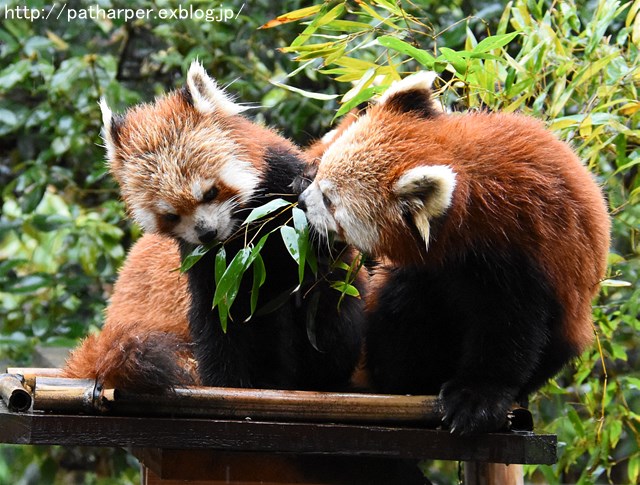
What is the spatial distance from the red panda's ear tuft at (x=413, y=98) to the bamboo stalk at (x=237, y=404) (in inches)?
30.9

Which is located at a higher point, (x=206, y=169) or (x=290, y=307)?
(x=206, y=169)

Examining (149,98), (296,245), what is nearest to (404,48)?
(296,245)

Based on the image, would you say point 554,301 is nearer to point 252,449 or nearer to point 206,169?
point 252,449

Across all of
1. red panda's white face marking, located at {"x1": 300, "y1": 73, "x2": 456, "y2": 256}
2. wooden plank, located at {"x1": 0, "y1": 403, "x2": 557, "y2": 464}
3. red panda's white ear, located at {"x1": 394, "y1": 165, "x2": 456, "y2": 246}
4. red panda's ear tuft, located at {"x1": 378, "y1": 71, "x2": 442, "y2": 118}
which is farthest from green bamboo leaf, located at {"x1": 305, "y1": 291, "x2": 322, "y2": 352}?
red panda's ear tuft, located at {"x1": 378, "y1": 71, "x2": 442, "y2": 118}

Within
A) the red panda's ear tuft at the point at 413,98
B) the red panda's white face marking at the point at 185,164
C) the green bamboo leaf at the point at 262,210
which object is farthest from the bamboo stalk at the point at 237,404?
the red panda's ear tuft at the point at 413,98

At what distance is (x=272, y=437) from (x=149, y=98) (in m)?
3.26

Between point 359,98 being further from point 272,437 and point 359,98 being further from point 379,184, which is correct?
point 272,437

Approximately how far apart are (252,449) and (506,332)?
28.3 inches

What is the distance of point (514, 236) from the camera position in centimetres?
229

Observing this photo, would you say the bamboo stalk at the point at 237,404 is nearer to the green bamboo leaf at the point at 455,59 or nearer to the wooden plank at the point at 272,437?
the wooden plank at the point at 272,437

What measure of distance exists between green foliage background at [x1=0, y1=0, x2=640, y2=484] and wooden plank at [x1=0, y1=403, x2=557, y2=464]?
1.13 meters

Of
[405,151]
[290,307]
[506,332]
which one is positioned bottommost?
[290,307]

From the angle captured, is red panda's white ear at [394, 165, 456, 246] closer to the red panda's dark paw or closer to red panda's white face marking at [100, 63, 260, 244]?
the red panda's dark paw

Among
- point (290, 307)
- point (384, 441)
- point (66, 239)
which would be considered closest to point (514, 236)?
point (384, 441)
